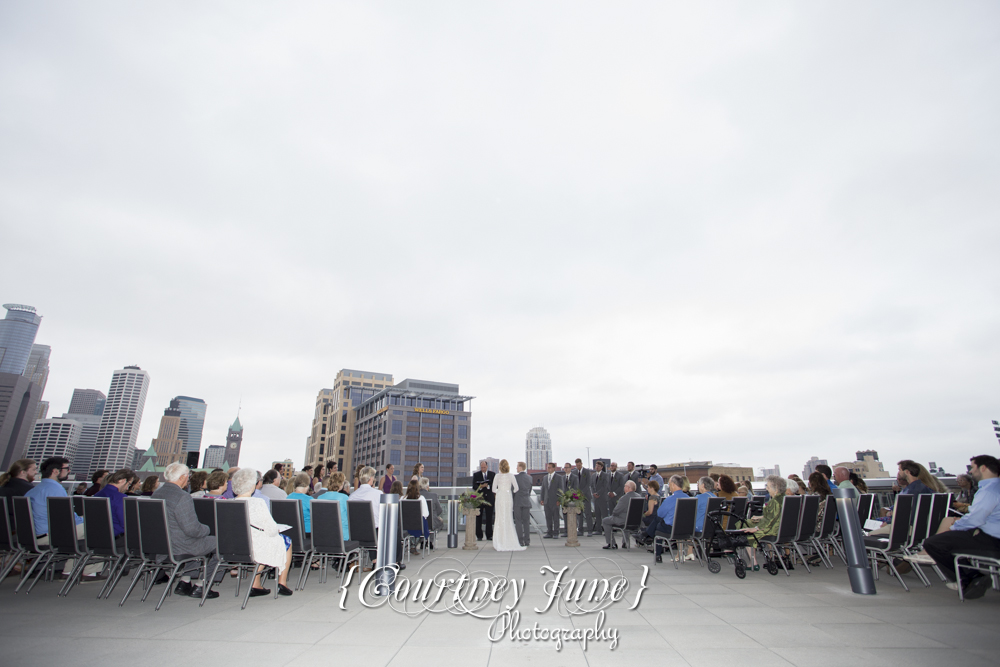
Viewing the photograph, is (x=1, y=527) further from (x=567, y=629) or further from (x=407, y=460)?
(x=407, y=460)

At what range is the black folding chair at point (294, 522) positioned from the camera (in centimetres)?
543

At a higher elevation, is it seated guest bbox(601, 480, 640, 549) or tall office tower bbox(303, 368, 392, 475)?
tall office tower bbox(303, 368, 392, 475)

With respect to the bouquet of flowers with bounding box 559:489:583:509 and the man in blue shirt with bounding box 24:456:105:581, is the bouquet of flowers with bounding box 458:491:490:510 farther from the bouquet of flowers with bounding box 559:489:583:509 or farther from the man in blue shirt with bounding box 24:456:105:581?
the man in blue shirt with bounding box 24:456:105:581

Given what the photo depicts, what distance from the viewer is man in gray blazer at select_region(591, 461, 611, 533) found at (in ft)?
38.6

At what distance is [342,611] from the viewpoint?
4.29 m

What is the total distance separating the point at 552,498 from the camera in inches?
456

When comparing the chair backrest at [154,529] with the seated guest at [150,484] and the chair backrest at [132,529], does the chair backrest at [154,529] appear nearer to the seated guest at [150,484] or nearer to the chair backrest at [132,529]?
the chair backrest at [132,529]

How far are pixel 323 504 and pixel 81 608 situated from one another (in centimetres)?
213

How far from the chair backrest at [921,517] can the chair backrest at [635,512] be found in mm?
3712

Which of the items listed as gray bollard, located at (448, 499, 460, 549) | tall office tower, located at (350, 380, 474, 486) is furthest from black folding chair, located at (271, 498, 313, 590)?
tall office tower, located at (350, 380, 474, 486)

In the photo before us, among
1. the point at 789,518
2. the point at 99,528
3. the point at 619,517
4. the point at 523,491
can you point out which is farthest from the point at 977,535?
the point at 99,528

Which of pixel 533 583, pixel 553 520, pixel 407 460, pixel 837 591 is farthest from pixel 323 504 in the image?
pixel 407 460

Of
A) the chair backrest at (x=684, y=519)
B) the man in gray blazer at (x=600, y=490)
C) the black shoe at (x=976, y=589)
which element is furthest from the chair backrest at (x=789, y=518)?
the man in gray blazer at (x=600, y=490)

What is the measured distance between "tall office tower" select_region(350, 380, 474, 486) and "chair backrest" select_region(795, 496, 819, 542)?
109 metres
